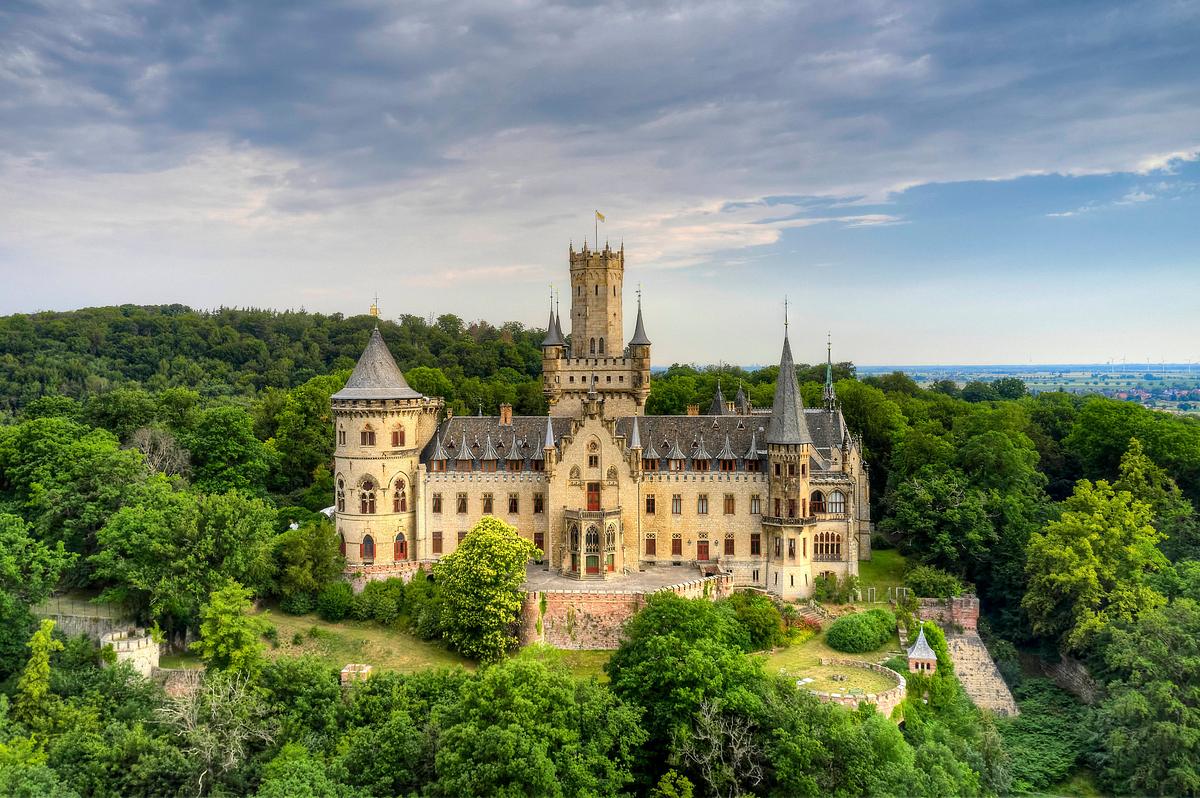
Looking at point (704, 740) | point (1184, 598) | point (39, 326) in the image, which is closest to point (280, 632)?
point (704, 740)

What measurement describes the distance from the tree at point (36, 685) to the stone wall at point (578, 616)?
21.0 m

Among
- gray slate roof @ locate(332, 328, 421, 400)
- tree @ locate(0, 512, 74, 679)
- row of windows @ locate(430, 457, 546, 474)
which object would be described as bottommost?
tree @ locate(0, 512, 74, 679)

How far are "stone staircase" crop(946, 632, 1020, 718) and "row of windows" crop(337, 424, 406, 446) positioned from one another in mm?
33243

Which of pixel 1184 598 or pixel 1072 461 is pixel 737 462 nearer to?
pixel 1184 598

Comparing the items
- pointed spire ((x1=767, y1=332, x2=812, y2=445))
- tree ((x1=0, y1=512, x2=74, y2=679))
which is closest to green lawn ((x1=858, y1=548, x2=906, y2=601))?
pointed spire ((x1=767, y1=332, x2=812, y2=445))

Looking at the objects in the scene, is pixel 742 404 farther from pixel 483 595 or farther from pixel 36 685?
pixel 36 685

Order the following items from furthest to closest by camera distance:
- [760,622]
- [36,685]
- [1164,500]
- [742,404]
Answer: [742,404] < [1164,500] < [760,622] < [36,685]

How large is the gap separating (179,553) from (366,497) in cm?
1134

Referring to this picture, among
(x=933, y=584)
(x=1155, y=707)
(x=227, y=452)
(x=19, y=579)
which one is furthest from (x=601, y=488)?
(x=19, y=579)

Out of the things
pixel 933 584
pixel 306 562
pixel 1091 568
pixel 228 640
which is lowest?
pixel 933 584

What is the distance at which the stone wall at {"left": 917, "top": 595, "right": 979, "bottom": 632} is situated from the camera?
49.4 meters

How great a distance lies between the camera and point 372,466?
2036 inches

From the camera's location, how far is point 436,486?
174 ft

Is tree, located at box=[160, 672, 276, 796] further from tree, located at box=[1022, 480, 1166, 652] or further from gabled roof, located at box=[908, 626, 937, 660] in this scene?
tree, located at box=[1022, 480, 1166, 652]
